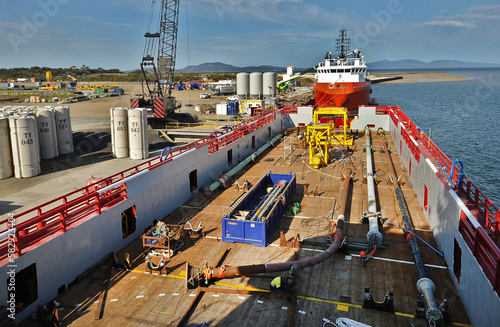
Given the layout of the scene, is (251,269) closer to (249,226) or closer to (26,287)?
(249,226)

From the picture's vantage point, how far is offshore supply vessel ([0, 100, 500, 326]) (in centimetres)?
995

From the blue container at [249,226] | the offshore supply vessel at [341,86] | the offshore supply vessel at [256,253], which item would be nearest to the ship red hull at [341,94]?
the offshore supply vessel at [341,86]

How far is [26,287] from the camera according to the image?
34.3 feet

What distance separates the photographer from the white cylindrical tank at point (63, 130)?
3341 centimetres

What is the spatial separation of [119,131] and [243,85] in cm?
3586

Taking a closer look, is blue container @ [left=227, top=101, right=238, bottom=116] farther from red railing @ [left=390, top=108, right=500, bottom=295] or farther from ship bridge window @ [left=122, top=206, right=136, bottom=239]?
red railing @ [left=390, top=108, right=500, bottom=295]

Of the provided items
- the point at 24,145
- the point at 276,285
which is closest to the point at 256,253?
the point at 276,285

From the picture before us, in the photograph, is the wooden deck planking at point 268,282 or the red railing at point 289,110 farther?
the red railing at point 289,110

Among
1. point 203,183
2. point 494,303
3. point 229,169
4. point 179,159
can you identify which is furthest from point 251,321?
point 229,169

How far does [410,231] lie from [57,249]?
12791mm

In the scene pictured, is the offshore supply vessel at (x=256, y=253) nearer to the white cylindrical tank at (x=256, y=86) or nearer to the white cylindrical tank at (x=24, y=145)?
the white cylindrical tank at (x=24, y=145)

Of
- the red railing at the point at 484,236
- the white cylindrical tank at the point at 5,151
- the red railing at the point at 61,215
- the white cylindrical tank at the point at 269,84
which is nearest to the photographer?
the red railing at the point at 484,236

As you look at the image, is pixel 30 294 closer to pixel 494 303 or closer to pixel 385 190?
pixel 494 303

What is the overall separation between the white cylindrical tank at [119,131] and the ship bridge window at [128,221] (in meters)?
20.4
